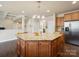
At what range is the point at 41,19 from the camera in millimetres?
3074

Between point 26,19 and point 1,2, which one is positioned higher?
point 1,2

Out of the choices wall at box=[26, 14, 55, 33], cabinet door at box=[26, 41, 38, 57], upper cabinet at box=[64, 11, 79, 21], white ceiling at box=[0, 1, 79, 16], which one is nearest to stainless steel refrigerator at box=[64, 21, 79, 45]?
upper cabinet at box=[64, 11, 79, 21]

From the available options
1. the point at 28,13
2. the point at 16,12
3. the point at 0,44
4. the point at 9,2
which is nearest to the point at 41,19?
the point at 28,13

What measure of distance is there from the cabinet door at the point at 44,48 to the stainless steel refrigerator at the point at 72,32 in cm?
245

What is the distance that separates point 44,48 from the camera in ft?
9.55

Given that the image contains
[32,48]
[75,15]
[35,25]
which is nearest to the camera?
[32,48]

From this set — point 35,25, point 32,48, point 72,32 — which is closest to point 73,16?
point 72,32

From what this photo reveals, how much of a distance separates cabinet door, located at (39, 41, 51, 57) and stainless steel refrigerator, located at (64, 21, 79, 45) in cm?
245

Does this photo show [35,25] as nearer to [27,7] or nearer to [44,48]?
[27,7]

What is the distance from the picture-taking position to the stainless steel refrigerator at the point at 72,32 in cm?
501

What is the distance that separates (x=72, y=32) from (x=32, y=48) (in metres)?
2.84

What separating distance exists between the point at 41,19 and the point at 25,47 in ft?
2.73

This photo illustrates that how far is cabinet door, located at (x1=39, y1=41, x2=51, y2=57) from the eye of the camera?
2.91 m

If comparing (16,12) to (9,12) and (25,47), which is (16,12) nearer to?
(9,12)
